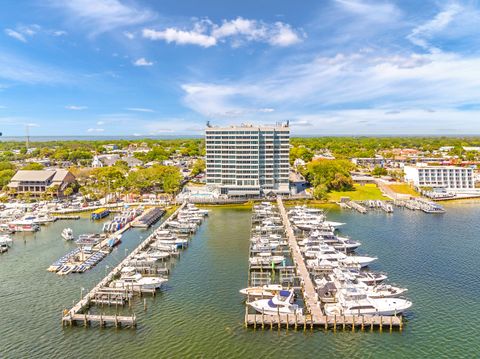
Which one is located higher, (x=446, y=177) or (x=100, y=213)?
(x=446, y=177)

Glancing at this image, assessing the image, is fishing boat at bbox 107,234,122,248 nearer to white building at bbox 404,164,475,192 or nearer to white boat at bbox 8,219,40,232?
white boat at bbox 8,219,40,232

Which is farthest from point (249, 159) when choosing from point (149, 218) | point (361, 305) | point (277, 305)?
point (361, 305)

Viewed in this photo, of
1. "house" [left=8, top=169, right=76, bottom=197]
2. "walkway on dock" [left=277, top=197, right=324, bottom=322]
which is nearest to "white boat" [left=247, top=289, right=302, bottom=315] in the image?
"walkway on dock" [left=277, top=197, right=324, bottom=322]

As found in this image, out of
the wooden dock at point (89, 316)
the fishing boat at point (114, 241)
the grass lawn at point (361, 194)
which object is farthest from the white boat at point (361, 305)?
the grass lawn at point (361, 194)

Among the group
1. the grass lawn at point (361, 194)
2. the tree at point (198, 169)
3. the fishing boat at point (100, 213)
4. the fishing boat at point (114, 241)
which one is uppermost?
the tree at point (198, 169)

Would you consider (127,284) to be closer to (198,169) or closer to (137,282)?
(137,282)

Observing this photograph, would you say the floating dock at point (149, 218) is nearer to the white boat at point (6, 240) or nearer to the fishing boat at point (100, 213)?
the fishing boat at point (100, 213)

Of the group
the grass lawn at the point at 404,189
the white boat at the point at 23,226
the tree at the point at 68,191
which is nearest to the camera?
the white boat at the point at 23,226
